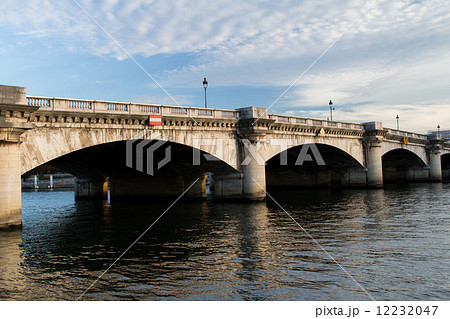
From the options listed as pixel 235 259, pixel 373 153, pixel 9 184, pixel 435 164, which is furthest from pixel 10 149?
pixel 435 164

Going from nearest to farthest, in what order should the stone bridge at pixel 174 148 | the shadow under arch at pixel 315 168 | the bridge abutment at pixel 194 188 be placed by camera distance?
the stone bridge at pixel 174 148 < the bridge abutment at pixel 194 188 < the shadow under arch at pixel 315 168

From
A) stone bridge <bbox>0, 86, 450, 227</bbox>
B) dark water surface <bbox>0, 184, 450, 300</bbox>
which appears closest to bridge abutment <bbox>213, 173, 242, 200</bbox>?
stone bridge <bbox>0, 86, 450, 227</bbox>

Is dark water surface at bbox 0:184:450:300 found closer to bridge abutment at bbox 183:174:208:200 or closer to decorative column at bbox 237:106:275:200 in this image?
decorative column at bbox 237:106:275:200

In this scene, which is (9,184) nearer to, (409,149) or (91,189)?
(91,189)

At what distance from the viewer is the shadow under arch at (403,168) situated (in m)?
81.8

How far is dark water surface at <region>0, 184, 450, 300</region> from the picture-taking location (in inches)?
496

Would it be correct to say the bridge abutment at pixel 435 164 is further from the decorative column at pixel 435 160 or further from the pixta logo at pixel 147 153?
the pixta logo at pixel 147 153

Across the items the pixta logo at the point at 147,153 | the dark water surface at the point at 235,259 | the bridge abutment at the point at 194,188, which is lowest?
the dark water surface at the point at 235,259

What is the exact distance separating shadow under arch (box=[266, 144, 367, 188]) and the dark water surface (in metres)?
27.8

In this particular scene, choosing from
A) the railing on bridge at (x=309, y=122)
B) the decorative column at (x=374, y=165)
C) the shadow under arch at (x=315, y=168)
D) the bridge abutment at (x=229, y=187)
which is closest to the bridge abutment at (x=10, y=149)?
the bridge abutment at (x=229, y=187)

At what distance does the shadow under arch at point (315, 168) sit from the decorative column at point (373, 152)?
1.23 metres

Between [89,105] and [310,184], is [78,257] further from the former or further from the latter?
[310,184]

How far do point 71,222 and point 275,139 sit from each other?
919 inches

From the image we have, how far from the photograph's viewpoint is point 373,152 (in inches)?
2452
